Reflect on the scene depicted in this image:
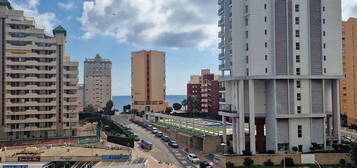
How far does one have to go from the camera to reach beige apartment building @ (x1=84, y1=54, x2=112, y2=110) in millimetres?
184625

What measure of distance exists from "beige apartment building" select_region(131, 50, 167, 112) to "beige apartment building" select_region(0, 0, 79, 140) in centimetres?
5895

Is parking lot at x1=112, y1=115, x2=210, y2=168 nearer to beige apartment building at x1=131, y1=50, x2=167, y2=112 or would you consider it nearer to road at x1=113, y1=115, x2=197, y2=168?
road at x1=113, y1=115, x2=197, y2=168

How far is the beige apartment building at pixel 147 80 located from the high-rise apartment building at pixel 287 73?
259ft

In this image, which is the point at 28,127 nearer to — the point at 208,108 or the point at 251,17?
the point at 251,17

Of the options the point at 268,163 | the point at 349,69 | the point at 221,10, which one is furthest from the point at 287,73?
the point at 349,69

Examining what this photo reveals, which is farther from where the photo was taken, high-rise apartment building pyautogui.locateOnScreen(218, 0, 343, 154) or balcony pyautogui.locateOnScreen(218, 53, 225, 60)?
balcony pyautogui.locateOnScreen(218, 53, 225, 60)

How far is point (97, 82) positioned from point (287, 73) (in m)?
150

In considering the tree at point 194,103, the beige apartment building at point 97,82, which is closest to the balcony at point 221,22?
the tree at point 194,103

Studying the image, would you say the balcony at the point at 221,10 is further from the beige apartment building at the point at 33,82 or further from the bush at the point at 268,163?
the beige apartment building at the point at 33,82

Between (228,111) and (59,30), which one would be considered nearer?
(228,111)

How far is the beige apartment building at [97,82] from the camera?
184625 millimetres

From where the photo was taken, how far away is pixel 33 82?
69938mm

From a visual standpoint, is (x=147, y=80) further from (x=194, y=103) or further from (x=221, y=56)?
(x=221, y=56)

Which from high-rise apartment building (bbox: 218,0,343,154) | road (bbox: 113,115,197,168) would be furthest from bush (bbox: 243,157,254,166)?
road (bbox: 113,115,197,168)
